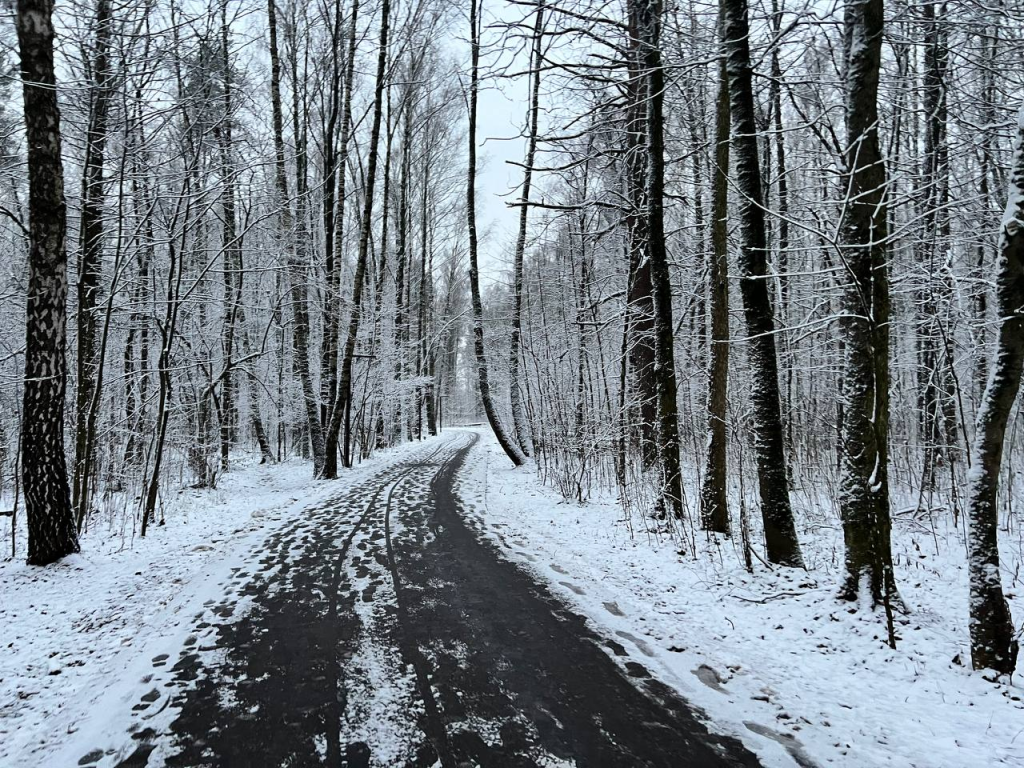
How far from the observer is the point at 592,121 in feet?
26.6

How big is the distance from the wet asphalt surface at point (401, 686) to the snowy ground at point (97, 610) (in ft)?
1.14

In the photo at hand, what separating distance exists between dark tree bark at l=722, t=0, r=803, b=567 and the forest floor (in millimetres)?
570

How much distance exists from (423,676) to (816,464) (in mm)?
9147

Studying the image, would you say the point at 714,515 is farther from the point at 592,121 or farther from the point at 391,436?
the point at 391,436

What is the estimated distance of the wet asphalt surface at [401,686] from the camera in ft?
8.86

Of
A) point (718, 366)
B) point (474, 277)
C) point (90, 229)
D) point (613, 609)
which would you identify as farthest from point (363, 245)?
point (613, 609)

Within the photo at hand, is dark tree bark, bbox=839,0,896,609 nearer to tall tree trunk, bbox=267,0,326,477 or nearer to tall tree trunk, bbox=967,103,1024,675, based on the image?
tall tree trunk, bbox=967,103,1024,675

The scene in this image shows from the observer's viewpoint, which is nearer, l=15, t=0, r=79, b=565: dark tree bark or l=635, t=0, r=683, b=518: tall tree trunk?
l=15, t=0, r=79, b=565: dark tree bark

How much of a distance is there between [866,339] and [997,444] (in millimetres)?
1265

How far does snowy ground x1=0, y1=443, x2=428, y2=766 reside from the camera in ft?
10.5

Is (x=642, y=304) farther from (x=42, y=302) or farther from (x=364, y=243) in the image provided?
(x=42, y=302)

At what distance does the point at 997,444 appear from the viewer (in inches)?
132

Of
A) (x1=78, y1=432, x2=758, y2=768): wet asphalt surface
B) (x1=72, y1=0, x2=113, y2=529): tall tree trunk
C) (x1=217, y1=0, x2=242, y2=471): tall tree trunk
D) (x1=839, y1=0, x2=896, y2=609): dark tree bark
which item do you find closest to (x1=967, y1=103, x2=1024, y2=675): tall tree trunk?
(x1=839, y1=0, x2=896, y2=609): dark tree bark

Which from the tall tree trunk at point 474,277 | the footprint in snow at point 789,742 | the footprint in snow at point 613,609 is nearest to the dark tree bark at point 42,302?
the footprint in snow at point 613,609
